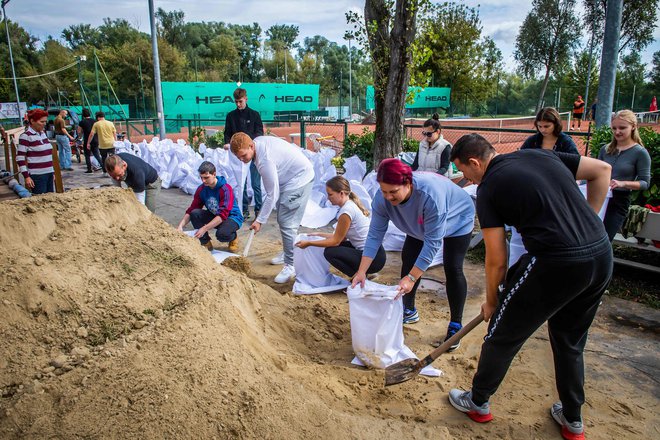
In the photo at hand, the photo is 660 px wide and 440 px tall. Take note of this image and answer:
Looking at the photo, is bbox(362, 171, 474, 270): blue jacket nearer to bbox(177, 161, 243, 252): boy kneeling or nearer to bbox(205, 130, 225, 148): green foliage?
bbox(177, 161, 243, 252): boy kneeling

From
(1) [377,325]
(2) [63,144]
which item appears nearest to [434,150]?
(1) [377,325]

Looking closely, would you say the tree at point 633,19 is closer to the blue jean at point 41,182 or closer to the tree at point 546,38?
the tree at point 546,38

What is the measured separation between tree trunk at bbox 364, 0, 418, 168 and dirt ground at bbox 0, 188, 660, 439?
4.31 meters

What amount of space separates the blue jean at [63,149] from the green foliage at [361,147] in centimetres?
812

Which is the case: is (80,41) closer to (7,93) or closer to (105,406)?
(7,93)

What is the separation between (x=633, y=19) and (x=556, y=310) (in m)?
30.8

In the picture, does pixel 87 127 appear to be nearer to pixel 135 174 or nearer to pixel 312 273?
pixel 135 174

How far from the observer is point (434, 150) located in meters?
5.66

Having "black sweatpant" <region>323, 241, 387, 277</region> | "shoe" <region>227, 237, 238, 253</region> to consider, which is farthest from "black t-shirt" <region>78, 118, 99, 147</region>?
"black sweatpant" <region>323, 241, 387, 277</region>

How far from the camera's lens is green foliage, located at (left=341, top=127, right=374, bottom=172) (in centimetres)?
907

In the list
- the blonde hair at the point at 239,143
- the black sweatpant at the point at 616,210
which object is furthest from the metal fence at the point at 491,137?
the blonde hair at the point at 239,143

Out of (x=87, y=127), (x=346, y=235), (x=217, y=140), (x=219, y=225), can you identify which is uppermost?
(x=87, y=127)

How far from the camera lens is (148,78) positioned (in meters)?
39.5

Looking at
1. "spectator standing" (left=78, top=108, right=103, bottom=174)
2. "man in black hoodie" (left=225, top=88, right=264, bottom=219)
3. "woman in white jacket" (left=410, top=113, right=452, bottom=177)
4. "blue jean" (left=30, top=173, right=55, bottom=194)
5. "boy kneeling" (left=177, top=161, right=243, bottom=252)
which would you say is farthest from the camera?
"spectator standing" (left=78, top=108, right=103, bottom=174)
